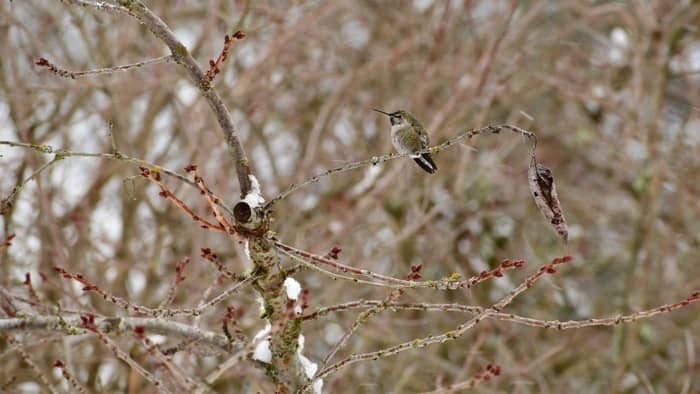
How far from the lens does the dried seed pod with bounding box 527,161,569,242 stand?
2.00m

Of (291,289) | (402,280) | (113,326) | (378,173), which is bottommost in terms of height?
(402,280)

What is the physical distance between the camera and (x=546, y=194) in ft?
6.64

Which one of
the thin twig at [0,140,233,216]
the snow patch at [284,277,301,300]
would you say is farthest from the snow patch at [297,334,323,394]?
the thin twig at [0,140,233,216]

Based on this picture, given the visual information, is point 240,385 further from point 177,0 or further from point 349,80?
point 177,0

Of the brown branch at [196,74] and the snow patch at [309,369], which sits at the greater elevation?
the brown branch at [196,74]

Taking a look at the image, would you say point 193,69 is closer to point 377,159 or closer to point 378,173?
point 377,159

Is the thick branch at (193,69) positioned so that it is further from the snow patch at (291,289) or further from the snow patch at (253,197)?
the snow patch at (291,289)

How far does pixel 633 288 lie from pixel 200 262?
9.58 ft

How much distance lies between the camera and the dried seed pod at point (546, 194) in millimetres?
2002

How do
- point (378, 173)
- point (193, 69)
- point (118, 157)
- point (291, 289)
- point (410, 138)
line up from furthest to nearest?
point (378, 173), point (410, 138), point (291, 289), point (193, 69), point (118, 157)

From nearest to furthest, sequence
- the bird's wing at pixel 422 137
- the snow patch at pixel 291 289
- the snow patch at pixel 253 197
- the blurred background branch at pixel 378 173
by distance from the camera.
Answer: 1. the snow patch at pixel 253 197
2. the snow patch at pixel 291 289
3. the bird's wing at pixel 422 137
4. the blurred background branch at pixel 378 173

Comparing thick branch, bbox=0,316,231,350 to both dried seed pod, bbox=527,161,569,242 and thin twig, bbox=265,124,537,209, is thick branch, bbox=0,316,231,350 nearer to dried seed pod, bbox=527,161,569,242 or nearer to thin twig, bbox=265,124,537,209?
thin twig, bbox=265,124,537,209

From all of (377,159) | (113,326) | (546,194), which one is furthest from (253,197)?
(546,194)

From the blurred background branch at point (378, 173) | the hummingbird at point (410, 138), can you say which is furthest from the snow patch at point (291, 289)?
the blurred background branch at point (378, 173)
